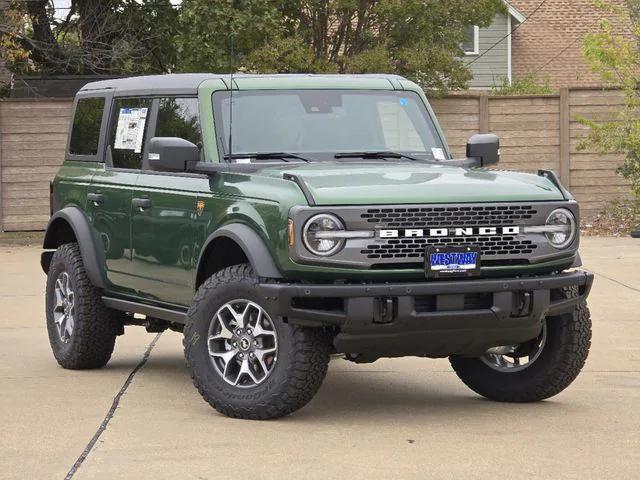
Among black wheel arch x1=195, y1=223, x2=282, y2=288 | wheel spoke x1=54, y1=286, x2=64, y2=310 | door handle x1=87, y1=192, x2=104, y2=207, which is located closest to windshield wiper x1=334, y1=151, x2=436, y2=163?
black wheel arch x1=195, y1=223, x2=282, y2=288

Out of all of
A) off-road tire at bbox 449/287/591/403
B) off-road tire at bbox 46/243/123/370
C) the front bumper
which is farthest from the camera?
off-road tire at bbox 46/243/123/370

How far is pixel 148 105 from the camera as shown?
9328 mm

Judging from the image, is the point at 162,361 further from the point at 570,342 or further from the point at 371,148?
the point at 570,342

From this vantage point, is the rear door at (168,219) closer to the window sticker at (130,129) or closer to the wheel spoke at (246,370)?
the window sticker at (130,129)

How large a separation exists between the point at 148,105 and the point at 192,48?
42.7ft

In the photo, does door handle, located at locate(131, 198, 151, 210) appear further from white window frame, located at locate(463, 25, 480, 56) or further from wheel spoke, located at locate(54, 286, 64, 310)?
white window frame, located at locate(463, 25, 480, 56)

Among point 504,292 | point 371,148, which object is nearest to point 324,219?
point 504,292

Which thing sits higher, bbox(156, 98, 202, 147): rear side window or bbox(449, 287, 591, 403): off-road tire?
bbox(156, 98, 202, 147): rear side window

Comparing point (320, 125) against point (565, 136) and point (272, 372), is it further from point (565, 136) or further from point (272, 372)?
point (565, 136)

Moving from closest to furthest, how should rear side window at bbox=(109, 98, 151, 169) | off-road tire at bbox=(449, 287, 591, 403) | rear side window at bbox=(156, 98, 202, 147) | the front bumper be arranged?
the front bumper < off-road tire at bbox=(449, 287, 591, 403) < rear side window at bbox=(156, 98, 202, 147) < rear side window at bbox=(109, 98, 151, 169)

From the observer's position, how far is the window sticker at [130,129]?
938 cm

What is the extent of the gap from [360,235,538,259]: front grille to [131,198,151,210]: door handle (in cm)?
198

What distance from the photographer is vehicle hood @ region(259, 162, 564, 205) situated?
7.42 m

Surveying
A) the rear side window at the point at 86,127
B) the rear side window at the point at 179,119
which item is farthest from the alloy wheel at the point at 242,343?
the rear side window at the point at 86,127
